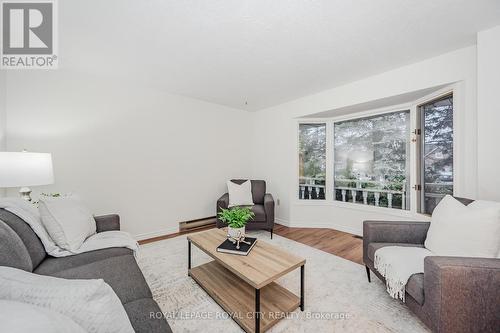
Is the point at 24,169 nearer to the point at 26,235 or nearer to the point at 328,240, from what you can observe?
the point at 26,235

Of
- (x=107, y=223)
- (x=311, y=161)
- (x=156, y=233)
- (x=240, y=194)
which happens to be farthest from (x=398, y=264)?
(x=156, y=233)

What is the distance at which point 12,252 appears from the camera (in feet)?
3.84

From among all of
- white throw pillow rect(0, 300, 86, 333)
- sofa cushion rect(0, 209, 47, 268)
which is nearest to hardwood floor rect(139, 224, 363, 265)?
sofa cushion rect(0, 209, 47, 268)

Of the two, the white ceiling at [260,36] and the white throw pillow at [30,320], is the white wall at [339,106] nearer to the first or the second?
the white ceiling at [260,36]

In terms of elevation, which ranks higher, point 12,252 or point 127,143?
point 127,143

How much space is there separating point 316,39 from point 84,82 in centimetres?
302

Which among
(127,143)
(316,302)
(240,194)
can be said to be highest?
(127,143)

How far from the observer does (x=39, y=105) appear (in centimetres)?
250

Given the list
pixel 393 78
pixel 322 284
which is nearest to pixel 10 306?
pixel 322 284

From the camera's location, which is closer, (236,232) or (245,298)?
(245,298)

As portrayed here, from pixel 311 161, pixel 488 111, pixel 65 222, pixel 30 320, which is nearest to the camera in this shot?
pixel 30 320

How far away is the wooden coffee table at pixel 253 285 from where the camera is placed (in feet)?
4.73

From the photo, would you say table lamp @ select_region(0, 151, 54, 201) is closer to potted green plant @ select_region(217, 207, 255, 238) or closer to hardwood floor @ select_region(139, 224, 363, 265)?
hardwood floor @ select_region(139, 224, 363, 265)

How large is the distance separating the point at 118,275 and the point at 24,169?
1515 millimetres
